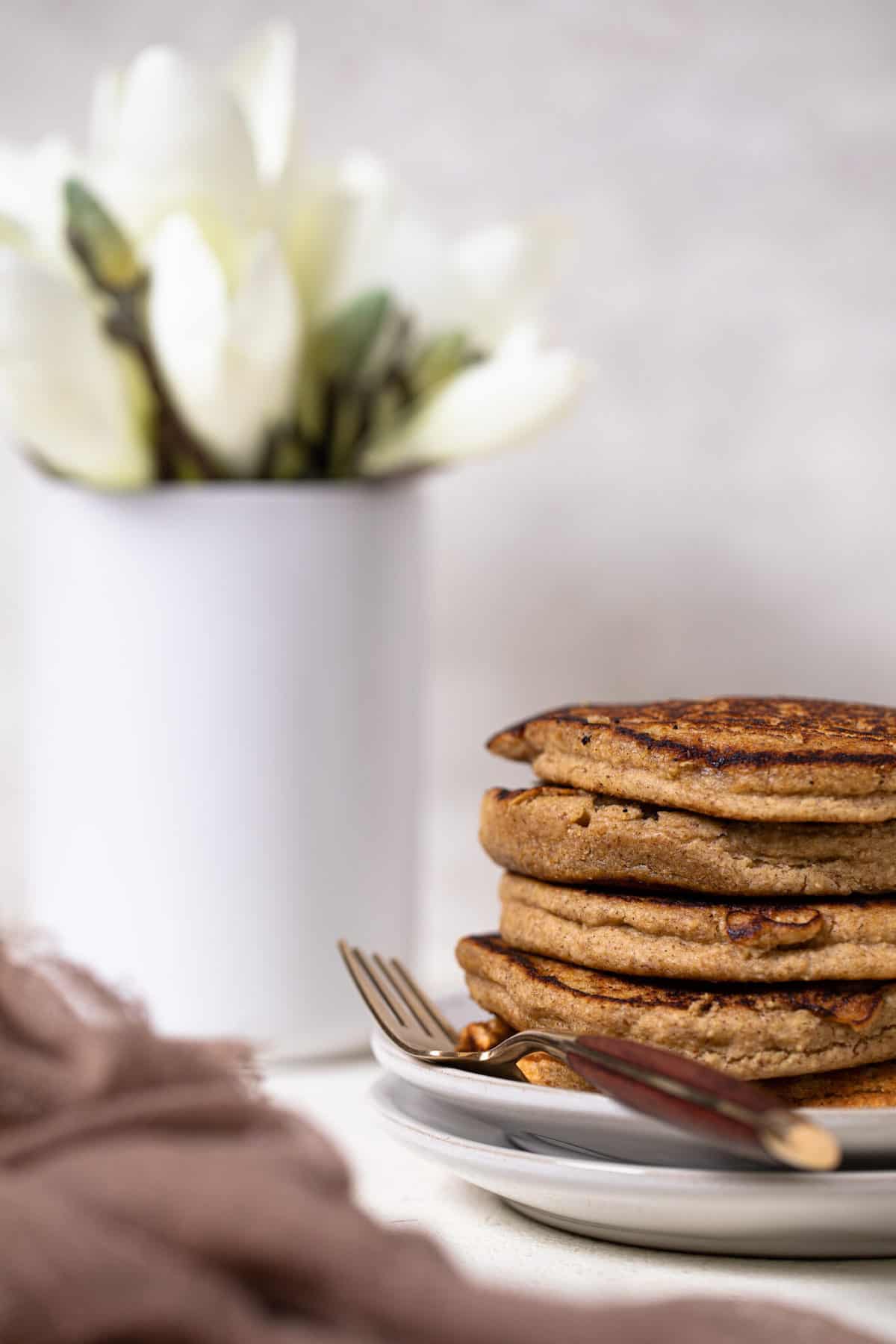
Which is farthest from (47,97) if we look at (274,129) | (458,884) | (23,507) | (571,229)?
(458,884)

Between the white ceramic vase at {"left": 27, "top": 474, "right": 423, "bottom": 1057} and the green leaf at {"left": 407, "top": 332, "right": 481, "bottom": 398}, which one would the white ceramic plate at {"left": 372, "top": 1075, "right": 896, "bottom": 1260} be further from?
the green leaf at {"left": 407, "top": 332, "right": 481, "bottom": 398}

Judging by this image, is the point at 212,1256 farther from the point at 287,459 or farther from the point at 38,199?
the point at 38,199

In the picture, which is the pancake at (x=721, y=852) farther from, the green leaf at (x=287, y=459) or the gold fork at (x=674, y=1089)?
the green leaf at (x=287, y=459)

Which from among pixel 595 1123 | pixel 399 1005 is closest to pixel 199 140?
pixel 399 1005

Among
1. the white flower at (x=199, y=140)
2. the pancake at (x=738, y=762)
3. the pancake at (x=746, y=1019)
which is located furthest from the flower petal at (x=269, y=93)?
the pancake at (x=746, y=1019)

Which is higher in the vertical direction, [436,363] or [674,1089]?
[436,363]

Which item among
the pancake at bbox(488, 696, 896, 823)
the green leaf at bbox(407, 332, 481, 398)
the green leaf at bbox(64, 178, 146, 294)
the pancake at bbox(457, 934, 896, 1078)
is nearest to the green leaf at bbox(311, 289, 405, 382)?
the green leaf at bbox(407, 332, 481, 398)

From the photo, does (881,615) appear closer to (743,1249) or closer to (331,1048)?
(331,1048)
